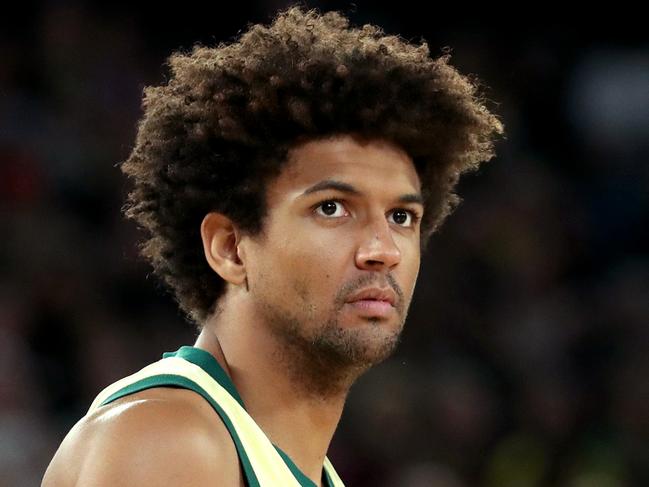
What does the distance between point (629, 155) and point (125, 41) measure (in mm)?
3465

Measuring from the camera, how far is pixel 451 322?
7.84 meters

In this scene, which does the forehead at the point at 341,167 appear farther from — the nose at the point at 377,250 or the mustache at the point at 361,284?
the mustache at the point at 361,284

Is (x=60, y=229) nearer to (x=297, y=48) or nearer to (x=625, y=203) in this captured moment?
(x=625, y=203)

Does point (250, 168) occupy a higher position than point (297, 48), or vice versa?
point (297, 48)

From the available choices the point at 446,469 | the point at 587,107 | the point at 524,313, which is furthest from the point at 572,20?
the point at 446,469

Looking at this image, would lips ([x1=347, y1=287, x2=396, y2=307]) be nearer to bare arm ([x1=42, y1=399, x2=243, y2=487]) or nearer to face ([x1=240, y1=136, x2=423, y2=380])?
face ([x1=240, y1=136, x2=423, y2=380])

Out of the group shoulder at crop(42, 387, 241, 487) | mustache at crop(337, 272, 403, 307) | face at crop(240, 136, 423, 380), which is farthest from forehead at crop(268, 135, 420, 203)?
shoulder at crop(42, 387, 241, 487)

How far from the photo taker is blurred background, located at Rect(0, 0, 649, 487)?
22.8ft

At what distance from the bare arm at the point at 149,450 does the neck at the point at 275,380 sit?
35 cm

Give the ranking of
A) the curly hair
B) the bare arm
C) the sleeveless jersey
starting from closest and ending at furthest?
the bare arm, the sleeveless jersey, the curly hair

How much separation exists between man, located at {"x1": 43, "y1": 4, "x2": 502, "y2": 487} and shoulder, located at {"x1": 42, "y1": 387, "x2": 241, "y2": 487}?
0.06 ft

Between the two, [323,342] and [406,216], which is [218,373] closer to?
[323,342]

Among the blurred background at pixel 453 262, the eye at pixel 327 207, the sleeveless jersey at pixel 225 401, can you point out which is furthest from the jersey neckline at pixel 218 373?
the blurred background at pixel 453 262

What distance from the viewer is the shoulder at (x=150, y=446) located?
2742 millimetres
